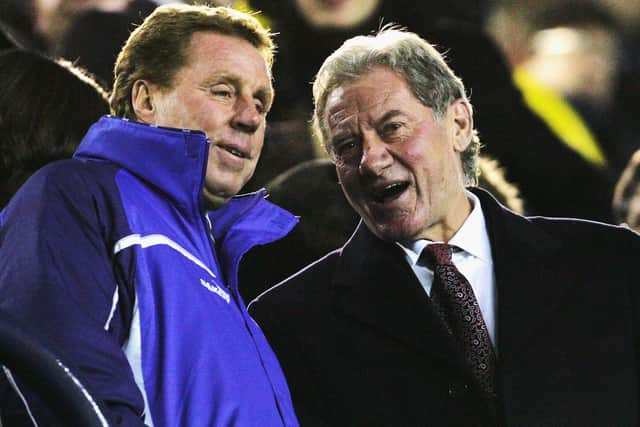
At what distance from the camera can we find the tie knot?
80.8 inches

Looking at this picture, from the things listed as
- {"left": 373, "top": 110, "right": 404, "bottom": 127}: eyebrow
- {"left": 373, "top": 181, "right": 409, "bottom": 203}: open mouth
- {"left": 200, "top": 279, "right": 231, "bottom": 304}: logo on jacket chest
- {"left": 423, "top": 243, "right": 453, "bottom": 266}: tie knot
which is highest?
{"left": 373, "top": 110, "right": 404, "bottom": 127}: eyebrow

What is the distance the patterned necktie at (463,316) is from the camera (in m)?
1.93

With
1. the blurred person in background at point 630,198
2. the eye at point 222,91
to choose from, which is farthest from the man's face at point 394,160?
the blurred person in background at point 630,198

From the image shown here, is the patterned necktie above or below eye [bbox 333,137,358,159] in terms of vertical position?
below

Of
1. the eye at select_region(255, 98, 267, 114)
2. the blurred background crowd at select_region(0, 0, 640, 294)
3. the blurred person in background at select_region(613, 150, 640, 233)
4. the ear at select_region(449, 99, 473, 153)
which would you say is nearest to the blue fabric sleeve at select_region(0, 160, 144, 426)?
the eye at select_region(255, 98, 267, 114)

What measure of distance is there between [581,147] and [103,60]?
1953mm

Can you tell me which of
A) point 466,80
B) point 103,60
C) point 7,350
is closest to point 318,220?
point 103,60

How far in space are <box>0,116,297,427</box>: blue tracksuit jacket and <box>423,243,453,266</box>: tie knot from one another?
51cm

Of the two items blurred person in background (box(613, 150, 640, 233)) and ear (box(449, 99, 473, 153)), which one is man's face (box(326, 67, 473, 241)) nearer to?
ear (box(449, 99, 473, 153))

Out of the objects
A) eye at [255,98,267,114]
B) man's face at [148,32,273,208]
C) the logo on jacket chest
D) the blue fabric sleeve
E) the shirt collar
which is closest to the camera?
the blue fabric sleeve

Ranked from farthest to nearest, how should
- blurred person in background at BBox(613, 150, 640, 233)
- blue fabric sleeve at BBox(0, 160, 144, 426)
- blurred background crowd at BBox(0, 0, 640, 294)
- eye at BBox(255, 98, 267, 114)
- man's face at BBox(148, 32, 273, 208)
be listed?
blurred background crowd at BBox(0, 0, 640, 294) < blurred person in background at BBox(613, 150, 640, 233) < eye at BBox(255, 98, 267, 114) < man's face at BBox(148, 32, 273, 208) < blue fabric sleeve at BBox(0, 160, 144, 426)

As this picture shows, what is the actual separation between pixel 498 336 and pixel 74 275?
3.07 ft

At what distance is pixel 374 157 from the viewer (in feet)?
6.97

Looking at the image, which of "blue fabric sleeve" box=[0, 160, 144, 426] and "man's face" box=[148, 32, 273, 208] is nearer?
"blue fabric sleeve" box=[0, 160, 144, 426]
